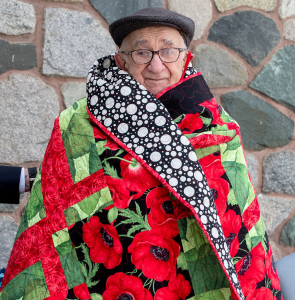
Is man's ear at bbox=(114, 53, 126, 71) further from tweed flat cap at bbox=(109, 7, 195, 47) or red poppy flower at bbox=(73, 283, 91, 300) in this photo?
red poppy flower at bbox=(73, 283, 91, 300)

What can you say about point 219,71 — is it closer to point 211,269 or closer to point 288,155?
point 288,155

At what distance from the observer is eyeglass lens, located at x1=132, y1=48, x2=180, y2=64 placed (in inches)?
48.8

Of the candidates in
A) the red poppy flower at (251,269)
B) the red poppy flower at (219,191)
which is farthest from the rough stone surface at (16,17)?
the red poppy flower at (251,269)

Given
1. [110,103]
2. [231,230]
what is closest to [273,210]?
[231,230]

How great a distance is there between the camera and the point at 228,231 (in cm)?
109

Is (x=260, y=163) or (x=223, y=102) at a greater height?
(x=223, y=102)

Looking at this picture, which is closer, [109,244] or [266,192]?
[109,244]

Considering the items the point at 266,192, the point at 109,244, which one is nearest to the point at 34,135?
the point at 109,244

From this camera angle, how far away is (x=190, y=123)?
1168mm

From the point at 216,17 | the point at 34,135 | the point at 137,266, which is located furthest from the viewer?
the point at 216,17

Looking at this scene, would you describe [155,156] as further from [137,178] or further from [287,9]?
[287,9]

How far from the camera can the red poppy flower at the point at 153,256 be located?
103 centimetres

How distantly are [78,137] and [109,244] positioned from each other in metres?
0.42

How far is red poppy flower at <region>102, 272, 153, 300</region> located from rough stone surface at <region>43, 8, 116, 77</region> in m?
1.28
